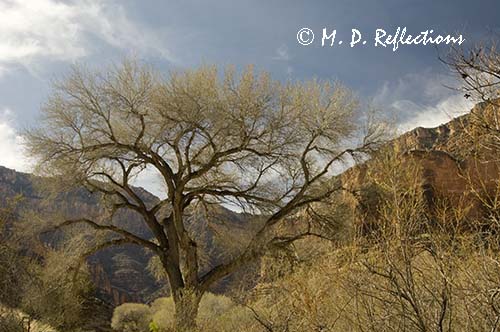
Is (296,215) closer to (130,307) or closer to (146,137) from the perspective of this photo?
(146,137)

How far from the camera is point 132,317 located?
25.5m

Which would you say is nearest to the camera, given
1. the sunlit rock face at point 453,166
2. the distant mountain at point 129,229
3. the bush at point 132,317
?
the sunlit rock face at point 453,166

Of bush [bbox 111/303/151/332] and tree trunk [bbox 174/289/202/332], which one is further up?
tree trunk [bbox 174/289/202/332]

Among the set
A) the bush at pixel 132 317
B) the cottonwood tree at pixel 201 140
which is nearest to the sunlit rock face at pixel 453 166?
the cottonwood tree at pixel 201 140

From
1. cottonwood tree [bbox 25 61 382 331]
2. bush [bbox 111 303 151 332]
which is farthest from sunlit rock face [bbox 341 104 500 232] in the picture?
bush [bbox 111 303 151 332]

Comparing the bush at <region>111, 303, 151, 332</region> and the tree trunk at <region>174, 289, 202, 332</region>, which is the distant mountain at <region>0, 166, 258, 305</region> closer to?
the bush at <region>111, 303, 151, 332</region>

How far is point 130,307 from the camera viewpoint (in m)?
26.7

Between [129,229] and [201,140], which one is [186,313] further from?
[129,229]

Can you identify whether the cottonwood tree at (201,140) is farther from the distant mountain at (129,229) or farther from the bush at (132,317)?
the bush at (132,317)

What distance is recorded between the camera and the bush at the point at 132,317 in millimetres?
23656

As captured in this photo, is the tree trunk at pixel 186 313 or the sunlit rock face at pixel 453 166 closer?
the sunlit rock face at pixel 453 166

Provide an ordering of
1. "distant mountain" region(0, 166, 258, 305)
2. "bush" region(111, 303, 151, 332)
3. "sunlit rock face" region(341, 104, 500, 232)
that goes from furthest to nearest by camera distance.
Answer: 1. "bush" region(111, 303, 151, 332)
2. "distant mountain" region(0, 166, 258, 305)
3. "sunlit rock face" region(341, 104, 500, 232)

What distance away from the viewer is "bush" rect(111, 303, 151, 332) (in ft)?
77.6

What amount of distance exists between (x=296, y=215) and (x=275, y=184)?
2.57m
